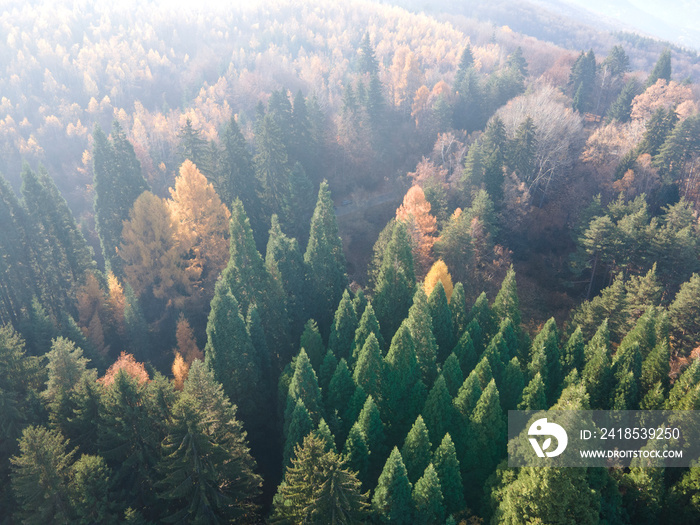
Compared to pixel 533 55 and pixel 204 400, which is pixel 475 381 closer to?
pixel 204 400

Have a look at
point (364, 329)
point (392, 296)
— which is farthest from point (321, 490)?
point (392, 296)

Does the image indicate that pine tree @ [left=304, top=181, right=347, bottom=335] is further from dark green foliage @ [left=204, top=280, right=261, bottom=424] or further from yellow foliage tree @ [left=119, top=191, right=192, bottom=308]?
yellow foliage tree @ [left=119, top=191, right=192, bottom=308]

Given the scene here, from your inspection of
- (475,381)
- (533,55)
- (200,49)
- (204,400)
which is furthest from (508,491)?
(200,49)

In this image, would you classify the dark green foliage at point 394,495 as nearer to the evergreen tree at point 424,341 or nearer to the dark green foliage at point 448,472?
the dark green foliage at point 448,472

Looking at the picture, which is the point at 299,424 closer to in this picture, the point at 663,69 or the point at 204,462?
the point at 204,462

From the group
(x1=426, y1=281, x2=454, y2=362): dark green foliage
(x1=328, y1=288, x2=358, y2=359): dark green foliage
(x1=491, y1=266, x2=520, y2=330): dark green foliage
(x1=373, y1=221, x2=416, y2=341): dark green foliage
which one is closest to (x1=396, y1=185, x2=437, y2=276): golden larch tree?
(x1=373, y1=221, x2=416, y2=341): dark green foliage
